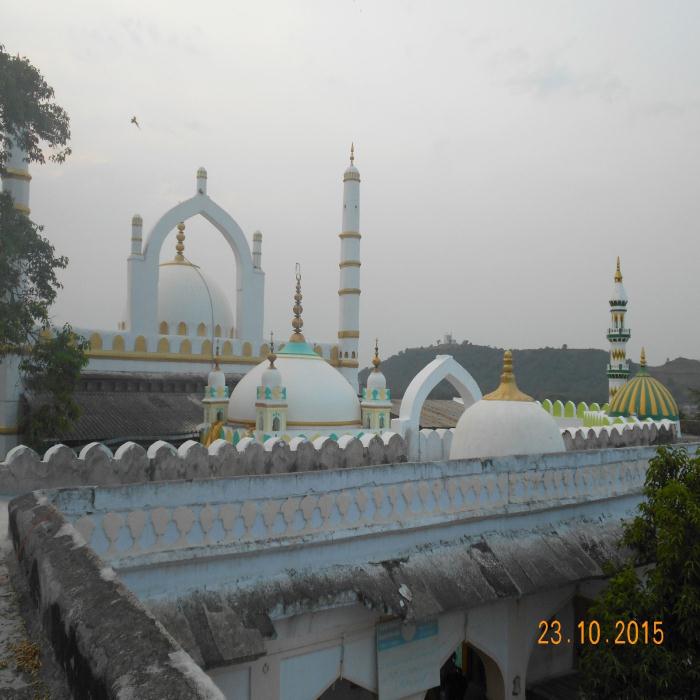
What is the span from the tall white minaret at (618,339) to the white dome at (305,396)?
12.2 metres

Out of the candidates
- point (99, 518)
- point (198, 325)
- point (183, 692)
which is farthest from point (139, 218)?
point (183, 692)

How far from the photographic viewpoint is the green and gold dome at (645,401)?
45.5 ft

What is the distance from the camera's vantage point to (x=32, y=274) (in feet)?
34.5

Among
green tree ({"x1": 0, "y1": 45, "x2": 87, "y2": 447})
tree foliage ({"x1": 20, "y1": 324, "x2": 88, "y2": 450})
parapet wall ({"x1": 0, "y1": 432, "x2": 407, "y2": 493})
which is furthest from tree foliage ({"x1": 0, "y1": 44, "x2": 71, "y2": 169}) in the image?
parapet wall ({"x1": 0, "y1": 432, "x2": 407, "y2": 493})

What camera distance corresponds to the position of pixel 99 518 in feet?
15.4

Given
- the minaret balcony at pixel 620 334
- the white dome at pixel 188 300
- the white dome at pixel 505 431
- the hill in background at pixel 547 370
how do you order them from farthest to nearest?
the hill in background at pixel 547 370 < the minaret balcony at pixel 620 334 < the white dome at pixel 188 300 < the white dome at pixel 505 431

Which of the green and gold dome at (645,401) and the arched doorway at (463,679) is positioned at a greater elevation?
the green and gold dome at (645,401)

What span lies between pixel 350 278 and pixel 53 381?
10015mm

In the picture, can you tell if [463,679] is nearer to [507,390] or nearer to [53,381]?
[507,390]

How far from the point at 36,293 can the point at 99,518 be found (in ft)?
23.8

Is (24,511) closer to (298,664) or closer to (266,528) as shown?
(266,528)

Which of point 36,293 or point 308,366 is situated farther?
point 308,366

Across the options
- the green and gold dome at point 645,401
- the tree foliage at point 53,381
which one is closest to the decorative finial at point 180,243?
the tree foliage at point 53,381

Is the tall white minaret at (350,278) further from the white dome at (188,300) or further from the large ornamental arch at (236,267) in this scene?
the white dome at (188,300)
